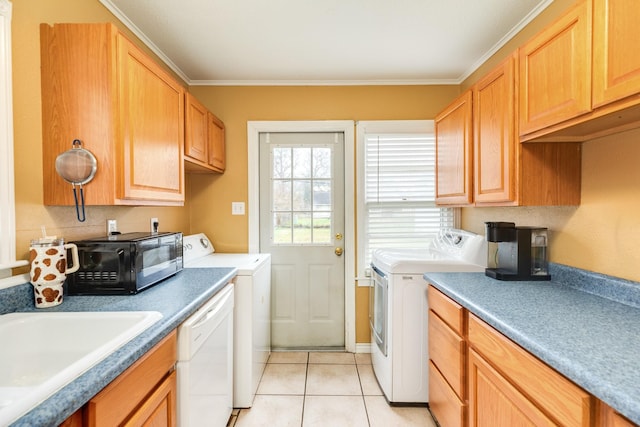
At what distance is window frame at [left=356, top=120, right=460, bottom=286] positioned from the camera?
8.55ft

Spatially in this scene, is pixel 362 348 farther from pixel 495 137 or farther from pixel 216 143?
pixel 216 143

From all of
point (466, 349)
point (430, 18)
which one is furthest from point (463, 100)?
point (466, 349)

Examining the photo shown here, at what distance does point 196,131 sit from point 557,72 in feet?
6.58

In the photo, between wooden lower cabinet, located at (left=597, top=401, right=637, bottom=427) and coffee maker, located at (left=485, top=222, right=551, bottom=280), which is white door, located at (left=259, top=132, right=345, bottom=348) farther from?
wooden lower cabinet, located at (left=597, top=401, right=637, bottom=427)

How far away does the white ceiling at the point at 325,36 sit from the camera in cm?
169

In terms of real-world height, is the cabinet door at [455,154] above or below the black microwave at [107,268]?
above

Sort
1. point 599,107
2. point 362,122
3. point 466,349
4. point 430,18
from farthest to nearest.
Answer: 1. point 362,122
2. point 430,18
3. point 466,349
4. point 599,107

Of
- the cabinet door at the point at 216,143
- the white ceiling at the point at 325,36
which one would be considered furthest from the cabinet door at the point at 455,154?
the cabinet door at the point at 216,143

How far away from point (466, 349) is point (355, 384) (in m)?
1.09

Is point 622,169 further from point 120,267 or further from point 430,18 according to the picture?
point 120,267

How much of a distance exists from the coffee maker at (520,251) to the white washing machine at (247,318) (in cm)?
146

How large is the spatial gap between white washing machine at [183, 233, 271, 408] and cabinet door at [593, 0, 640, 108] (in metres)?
1.87

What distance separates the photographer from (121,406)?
0.84 meters

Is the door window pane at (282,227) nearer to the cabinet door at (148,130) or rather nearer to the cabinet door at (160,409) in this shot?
the cabinet door at (148,130)
